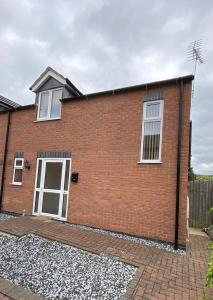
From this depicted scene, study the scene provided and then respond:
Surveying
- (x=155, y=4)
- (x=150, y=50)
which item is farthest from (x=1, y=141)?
(x=155, y=4)

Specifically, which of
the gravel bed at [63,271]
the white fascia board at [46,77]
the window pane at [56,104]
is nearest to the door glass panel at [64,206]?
the gravel bed at [63,271]

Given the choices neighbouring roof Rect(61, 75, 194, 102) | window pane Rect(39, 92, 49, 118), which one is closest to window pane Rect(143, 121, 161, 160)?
neighbouring roof Rect(61, 75, 194, 102)

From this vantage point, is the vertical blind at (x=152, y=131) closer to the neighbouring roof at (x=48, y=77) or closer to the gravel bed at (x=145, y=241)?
the gravel bed at (x=145, y=241)

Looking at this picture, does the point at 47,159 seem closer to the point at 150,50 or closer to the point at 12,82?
the point at 150,50

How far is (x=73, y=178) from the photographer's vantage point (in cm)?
752

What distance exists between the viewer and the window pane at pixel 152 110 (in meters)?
6.57

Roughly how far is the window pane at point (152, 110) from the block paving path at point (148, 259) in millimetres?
4235

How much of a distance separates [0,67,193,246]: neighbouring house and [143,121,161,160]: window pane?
3 cm

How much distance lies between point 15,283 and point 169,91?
6.52 metres

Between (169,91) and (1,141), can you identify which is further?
(1,141)

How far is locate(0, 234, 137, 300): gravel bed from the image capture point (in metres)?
3.17

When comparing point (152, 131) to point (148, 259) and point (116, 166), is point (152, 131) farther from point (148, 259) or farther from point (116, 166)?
point (148, 259)

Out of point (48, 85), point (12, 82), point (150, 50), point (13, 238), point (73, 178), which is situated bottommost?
point (13, 238)

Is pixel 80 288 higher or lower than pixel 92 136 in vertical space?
lower
